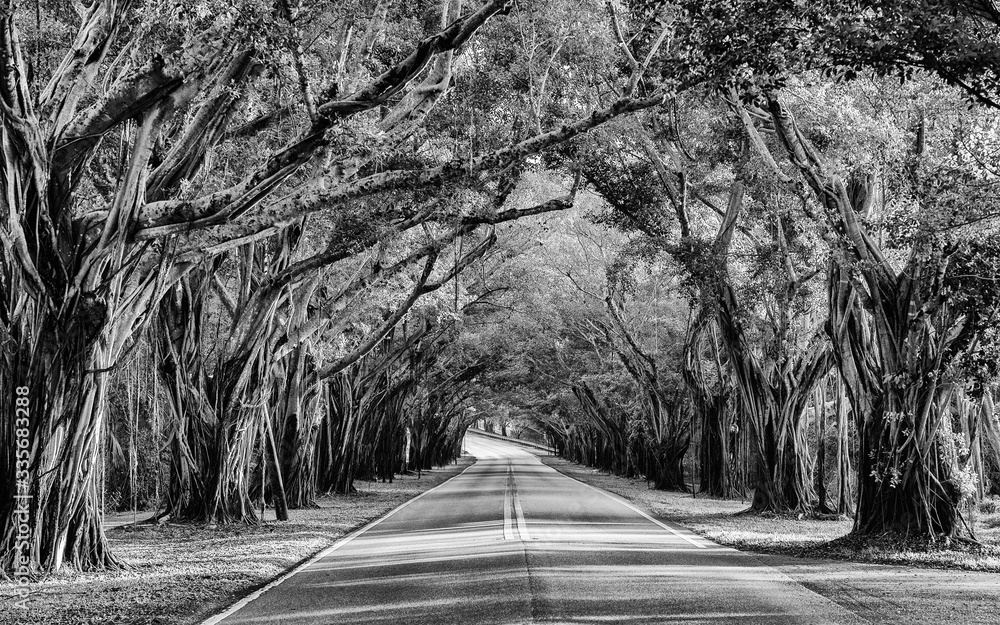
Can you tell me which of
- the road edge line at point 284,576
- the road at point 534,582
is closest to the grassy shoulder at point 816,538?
the road at point 534,582

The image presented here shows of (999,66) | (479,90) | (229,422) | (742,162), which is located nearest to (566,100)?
(479,90)

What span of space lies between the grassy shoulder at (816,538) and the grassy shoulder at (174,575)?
6.51 meters

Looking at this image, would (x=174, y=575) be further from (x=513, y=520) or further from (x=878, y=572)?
(x=513, y=520)

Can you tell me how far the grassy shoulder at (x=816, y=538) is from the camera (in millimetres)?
11562

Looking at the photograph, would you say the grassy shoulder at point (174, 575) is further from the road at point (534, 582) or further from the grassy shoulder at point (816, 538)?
the grassy shoulder at point (816, 538)

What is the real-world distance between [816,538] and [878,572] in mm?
4795

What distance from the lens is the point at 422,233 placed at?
862 inches

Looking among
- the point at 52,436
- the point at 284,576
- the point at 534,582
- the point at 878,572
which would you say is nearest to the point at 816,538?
the point at 878,572

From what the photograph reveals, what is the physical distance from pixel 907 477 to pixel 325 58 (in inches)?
405

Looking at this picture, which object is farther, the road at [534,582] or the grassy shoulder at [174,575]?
the grassy shoulder at [174,575]

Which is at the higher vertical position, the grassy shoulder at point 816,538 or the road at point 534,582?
the road at point 534,582

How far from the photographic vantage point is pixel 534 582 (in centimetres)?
888

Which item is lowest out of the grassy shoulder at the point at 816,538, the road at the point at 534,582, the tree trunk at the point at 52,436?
the grassy shoulder at the point at 816,538

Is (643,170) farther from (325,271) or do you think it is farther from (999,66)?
(999,66)
